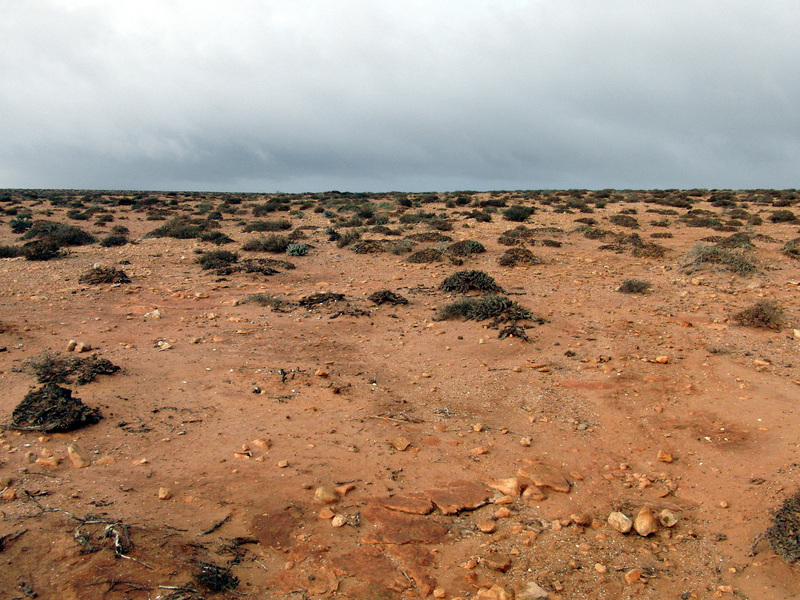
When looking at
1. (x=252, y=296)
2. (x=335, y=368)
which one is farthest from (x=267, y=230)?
(x=335, y=368)

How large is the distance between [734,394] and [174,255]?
1400 cm

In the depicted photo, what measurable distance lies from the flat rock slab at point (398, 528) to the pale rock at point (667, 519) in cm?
167

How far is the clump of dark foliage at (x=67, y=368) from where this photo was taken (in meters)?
6.07

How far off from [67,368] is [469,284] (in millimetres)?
7163

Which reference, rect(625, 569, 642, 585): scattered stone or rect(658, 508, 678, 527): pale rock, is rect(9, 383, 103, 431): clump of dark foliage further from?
rect(658, 508, 678, 527): pale rock

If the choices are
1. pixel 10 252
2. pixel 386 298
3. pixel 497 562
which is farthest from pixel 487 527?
pixel 10 252

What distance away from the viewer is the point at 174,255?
14727mm

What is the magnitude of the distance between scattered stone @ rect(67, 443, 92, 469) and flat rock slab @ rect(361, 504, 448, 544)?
2526mm

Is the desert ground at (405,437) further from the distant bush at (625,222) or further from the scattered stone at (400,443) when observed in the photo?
the distant bush at (625,222)

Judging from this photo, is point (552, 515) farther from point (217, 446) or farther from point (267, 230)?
point (267, 230)

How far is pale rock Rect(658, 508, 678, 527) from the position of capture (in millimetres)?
3818

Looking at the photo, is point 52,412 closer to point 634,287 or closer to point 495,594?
point 495,594

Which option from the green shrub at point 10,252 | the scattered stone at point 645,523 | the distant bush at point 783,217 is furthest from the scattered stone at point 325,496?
the distant bush at point 783,217

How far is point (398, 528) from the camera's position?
149 inches
